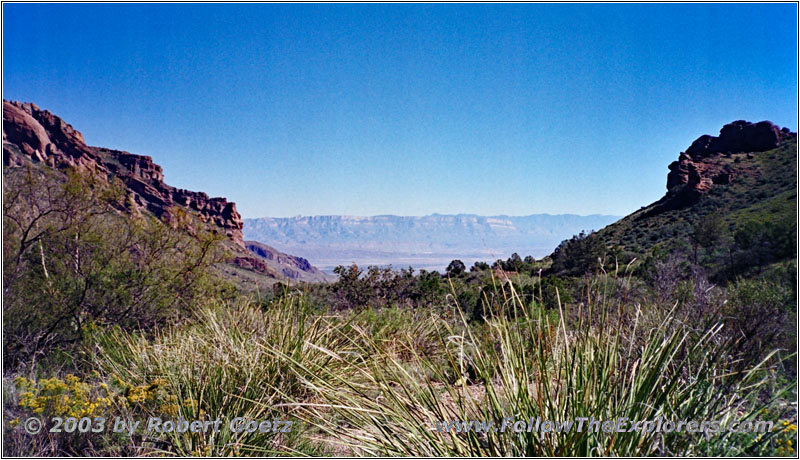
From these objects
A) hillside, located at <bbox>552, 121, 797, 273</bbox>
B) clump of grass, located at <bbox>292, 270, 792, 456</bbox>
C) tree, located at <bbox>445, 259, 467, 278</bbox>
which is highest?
hillside, located at <bbox>552, 121, 797, 273</bbox>

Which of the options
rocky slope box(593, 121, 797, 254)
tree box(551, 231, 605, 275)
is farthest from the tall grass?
rocky slope box(593, 121, 797, 254)

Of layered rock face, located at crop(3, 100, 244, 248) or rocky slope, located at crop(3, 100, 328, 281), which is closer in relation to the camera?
rocky slope, located at crop(3, 100, 328, 281)

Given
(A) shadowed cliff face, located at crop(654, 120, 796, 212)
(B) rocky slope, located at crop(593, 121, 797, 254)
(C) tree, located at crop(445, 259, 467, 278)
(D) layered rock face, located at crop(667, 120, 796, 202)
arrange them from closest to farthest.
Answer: (C) tree, located at crop(445, 259, 467, 278)
(B) rocky slope, located at crop(593, 121, 797, 254)
(A) shadowed cliff face, located at crop(654, 120, 796, 212)
(D) layered rock face, located at crop(667, 120, 796, 202)

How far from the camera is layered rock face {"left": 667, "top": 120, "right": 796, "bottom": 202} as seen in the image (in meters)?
33.1

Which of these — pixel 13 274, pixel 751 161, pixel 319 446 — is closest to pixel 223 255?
pixel 13 274

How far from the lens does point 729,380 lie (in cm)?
370

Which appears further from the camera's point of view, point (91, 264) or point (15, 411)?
point (91, 264)

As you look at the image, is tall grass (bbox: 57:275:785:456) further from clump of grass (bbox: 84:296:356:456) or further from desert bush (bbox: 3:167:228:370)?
desert bush (bbox: 3:167:228:370)

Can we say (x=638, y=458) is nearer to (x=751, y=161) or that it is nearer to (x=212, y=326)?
(x=212, y=326)

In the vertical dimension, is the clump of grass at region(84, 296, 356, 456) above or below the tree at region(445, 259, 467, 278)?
below

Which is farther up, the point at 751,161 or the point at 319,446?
the point at 751,161

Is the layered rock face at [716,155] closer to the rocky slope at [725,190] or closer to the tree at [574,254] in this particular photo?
the rocky slope at [725,190]

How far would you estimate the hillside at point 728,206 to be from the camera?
1445cm

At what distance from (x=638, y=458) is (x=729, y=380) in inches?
63.7
